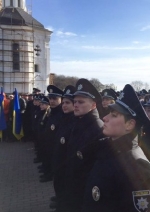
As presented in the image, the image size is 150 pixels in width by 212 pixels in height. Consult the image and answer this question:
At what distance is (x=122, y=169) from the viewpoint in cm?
221

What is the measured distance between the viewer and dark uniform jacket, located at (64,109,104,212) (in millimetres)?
3439

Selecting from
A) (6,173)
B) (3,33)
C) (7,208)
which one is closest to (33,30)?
(3,33)

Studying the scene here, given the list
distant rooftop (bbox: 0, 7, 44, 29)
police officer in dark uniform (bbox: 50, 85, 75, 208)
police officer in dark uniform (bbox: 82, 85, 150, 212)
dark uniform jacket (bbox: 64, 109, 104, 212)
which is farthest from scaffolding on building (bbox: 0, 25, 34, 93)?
Result: police officer in dark uniform (bbox: 82, 85, 150, 212)

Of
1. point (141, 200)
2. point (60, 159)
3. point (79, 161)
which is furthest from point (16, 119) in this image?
point (141, 200)

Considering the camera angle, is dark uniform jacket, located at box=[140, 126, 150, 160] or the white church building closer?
dark uniform jacket, located at box=[140, 126, 150, 160]

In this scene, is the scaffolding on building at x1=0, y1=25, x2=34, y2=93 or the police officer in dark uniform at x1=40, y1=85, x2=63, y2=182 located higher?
the scaffolding on building at x1=0, y1=25, x2=34, y2=93

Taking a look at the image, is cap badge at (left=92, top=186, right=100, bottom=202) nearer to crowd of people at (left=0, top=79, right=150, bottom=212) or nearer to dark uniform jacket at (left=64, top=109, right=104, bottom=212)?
crowd of people at (left=0, top=79, right=150, bottom=212)

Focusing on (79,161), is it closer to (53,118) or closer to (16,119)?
(53,118)

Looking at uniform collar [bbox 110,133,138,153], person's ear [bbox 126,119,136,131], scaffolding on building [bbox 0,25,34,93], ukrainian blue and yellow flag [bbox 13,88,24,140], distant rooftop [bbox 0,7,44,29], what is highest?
distant rooftop [bbox 0,7,44,29]

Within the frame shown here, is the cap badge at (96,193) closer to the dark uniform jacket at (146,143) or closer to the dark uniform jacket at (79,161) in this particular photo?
the dark uniform jacket at (79,161)

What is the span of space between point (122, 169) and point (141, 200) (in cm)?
26

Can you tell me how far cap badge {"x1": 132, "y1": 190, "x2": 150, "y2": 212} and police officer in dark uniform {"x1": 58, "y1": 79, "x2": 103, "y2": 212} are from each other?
1247 mm

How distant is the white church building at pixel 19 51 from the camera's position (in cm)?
3228

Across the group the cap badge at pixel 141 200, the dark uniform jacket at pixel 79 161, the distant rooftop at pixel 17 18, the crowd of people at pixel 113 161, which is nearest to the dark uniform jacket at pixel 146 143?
the crowd of people at pixel 113 161
